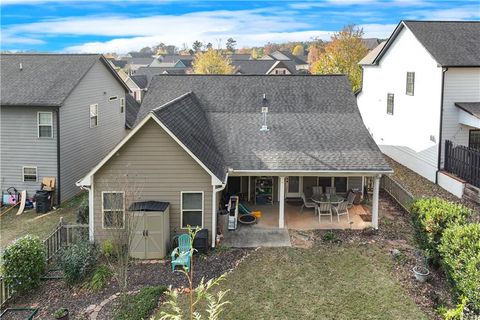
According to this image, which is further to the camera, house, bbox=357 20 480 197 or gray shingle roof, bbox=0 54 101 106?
house, bbox=357 20 480 197

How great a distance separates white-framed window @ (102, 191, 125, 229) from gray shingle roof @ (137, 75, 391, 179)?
2.93m

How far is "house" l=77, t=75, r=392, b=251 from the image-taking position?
50.5 ft

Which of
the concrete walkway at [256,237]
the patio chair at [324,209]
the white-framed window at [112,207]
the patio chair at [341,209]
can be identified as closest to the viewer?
the white-framed window at [112,207]

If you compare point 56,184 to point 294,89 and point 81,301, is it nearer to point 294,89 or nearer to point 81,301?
point 81,301

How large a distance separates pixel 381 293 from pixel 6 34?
18.7 metres

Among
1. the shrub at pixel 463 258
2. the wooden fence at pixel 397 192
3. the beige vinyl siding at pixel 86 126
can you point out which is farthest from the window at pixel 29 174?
the shrub at pixel 463 258

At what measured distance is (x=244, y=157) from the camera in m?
18.0

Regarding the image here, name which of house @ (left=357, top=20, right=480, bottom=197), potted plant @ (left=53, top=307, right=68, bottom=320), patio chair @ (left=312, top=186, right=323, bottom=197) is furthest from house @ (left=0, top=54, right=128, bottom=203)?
house @ (left=357, top=20, right=480, bottom=197)

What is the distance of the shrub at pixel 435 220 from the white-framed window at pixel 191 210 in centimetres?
736

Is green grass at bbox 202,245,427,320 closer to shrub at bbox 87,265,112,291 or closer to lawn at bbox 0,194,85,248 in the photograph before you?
shrub at bbox 87,265,112,291

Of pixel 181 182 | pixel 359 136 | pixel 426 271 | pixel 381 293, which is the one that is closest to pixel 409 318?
pixel 381 293

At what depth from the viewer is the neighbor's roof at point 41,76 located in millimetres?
21469

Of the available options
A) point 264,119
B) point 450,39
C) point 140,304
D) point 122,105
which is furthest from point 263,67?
point 140,304

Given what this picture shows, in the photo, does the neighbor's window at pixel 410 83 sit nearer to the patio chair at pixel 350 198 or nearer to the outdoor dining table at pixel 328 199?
the patio chair at pixel 350 198
